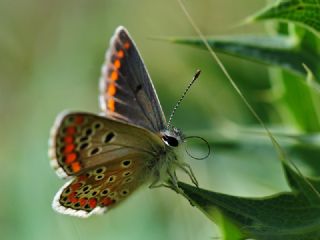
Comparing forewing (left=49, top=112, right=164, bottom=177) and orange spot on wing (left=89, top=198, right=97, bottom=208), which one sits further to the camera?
orange spot on wing (left=89, top=198, right=97, bottom=208)

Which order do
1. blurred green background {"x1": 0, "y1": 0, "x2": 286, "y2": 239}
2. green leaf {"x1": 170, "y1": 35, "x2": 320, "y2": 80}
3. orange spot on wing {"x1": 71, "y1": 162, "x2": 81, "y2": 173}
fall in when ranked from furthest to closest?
blurred green background {"x1": 0, "y1": 0, "x2": 286, "y2": 239}
orange spot on wing {"x1": 71, "y1": 162, "x2": 81, "y2": 173}
green leaf {"x1": 170, "y1": 35, "x2": 320, "y2": 80}

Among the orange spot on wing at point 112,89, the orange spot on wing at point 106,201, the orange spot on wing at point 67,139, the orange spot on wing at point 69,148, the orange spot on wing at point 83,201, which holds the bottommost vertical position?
the orange spot on wing at point 106,201

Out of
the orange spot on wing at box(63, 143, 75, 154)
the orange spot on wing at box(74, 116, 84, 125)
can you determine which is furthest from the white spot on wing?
the orange spot on wing at box(74, 116, 84, 125)

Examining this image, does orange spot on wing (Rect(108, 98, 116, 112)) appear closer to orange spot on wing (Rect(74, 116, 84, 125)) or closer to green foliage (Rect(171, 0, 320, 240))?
orange spot on wing (Rect(74, 116, 84, 125))

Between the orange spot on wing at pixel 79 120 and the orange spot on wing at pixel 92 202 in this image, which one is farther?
the orange spot on wing at pixel 92 202

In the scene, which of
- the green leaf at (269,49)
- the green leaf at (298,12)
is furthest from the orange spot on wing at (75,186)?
the green leaf at (298,12)

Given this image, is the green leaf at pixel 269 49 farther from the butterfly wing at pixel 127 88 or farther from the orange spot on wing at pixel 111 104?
the orange spot on wing at pixel 111 104

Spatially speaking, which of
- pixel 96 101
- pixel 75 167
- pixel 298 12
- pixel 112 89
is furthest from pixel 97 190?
pixel 96 101
